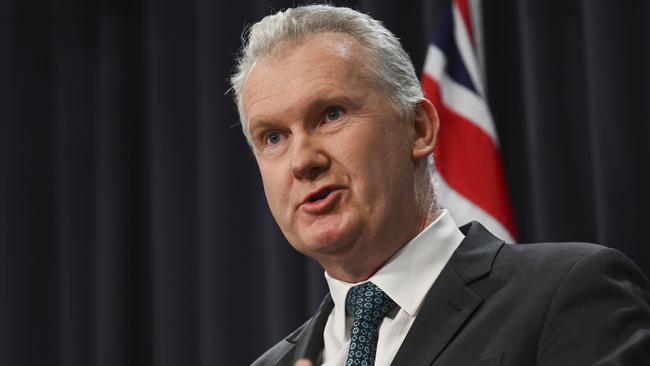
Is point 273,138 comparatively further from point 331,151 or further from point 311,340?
point 311,340

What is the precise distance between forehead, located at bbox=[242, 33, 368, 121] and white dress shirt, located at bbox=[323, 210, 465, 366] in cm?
28

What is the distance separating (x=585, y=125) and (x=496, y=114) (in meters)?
0.28

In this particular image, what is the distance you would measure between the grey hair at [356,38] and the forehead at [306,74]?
0.02 metres

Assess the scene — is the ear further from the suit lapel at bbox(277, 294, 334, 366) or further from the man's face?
the suit lapel at bbox(277, 294, 334, 366)

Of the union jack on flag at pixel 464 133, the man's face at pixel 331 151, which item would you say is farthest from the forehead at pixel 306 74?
the union jack on flag at pixel 464 133

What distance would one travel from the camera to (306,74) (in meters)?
1.67

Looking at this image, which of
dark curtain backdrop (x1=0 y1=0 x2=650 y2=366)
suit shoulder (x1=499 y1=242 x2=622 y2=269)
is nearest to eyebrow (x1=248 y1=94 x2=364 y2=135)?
suit shoulder (x1=499 y1=242 x2=622 y2=269)

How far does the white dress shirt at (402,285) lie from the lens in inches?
63.0

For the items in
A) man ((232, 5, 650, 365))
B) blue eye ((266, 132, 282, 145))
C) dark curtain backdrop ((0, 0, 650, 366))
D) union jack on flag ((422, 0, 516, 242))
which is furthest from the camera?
dark curtain backdrop ((0, 0, 650, 366))

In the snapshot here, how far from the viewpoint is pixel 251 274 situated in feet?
10.5

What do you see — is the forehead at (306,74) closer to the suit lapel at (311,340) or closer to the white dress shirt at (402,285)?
the white dress shirt at (402,285)

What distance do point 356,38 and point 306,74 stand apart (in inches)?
5.4

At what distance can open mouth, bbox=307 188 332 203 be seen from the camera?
63.6 inches

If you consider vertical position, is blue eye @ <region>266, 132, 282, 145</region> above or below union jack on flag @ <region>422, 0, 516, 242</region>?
above
